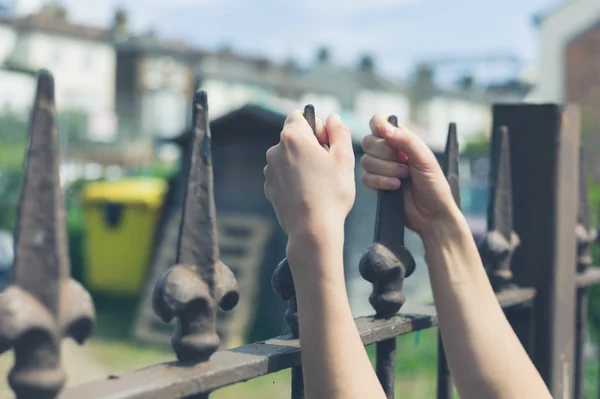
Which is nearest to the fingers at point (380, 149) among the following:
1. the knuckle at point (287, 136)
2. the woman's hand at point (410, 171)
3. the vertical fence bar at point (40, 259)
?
the woman's hand at point (410, 171)

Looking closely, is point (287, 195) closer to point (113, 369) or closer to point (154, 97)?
point (113, 369)

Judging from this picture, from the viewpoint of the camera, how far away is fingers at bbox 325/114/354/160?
1069 millimetres

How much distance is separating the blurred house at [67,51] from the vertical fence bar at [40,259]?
4358 cm

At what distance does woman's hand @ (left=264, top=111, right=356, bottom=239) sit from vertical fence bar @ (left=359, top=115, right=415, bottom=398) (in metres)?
0.21

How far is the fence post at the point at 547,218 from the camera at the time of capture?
1749 millimetres

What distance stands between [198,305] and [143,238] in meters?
8.52

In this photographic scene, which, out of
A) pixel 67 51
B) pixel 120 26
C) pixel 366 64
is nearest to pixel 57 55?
pixel 67 51

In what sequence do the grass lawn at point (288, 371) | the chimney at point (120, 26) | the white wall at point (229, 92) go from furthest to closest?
the white wall at point (229, 92), the chimney at point (120, 26), the grass lawn at point (288, 371)

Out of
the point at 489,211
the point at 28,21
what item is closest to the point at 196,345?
the point at 489,211

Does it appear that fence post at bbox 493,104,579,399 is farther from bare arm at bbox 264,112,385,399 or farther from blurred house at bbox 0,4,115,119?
blurred house at bbox 0,4,115,119

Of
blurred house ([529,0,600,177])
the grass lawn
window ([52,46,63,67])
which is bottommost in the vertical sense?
the grass lawn

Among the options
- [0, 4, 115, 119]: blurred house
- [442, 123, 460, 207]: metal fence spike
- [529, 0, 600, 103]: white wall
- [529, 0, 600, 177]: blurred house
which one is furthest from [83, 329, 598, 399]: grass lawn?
[0, 4, 115, 119]: blurred house

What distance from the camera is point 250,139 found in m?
7.57

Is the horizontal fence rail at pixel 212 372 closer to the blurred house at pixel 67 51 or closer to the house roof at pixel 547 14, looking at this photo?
the house roof at pixel 547 14
